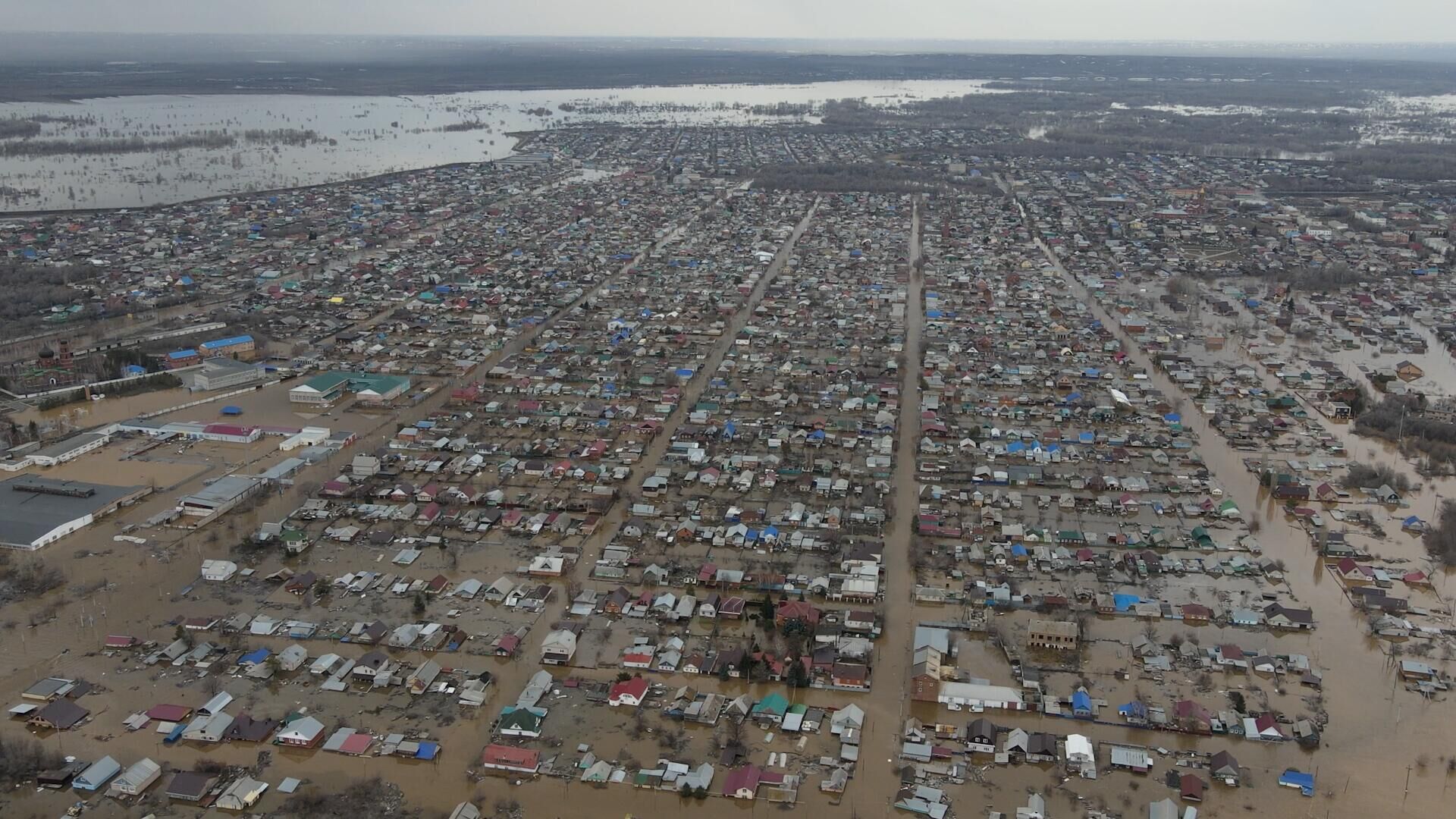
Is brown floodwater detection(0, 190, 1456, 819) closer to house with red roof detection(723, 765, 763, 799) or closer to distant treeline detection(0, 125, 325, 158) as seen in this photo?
house with red roof detection(723, 765, 763, 799)

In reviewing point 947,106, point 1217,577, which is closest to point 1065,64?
point 947,106

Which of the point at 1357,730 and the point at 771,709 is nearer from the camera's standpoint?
the point at 1357,730

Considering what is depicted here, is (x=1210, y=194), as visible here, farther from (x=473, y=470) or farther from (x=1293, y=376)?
(x=473, y=470)

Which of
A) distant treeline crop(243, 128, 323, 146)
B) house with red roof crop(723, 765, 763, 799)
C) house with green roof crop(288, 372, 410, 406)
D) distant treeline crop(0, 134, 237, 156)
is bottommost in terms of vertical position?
house with red roof crop(723, 765, 763, 799)

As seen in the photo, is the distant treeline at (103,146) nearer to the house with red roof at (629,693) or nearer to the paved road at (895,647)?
the paved road at (895,647)

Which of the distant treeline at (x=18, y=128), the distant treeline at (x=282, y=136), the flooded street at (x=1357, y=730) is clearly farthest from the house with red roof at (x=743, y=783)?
the distant treeline at (x=18, y=128)

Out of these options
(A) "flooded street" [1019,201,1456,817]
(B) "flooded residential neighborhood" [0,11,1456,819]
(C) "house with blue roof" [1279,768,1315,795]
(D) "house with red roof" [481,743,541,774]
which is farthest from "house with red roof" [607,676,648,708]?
(C) "house with blue roof" [1279,768,1315,795]

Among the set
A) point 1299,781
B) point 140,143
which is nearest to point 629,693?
point 1299,781

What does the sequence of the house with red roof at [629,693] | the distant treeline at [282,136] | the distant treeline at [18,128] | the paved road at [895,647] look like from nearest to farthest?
the paved road at [895,647]
the house with red roof at [629,693]
the distant treeline at [18,128]
the distant treeline at [282,136]

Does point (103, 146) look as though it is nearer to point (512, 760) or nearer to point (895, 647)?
point (512, 760)
